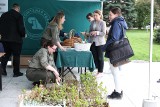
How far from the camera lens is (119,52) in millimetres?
6895

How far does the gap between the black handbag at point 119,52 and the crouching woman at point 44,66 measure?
40.3 inches

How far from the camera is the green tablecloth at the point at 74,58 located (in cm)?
786

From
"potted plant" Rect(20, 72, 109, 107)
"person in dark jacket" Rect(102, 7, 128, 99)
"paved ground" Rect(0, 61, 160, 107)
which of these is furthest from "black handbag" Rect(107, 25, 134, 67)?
"potted plant" Rect(20, 72, 109, 107)

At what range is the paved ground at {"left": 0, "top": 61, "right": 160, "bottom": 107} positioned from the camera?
6773mm

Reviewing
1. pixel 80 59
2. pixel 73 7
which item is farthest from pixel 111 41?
pixel 73 7

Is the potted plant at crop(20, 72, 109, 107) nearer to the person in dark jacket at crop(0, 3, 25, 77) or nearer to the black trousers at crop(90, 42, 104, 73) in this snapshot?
the person in dark jacket at crop(0, 3, 25, 77)

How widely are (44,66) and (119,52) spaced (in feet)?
4.48

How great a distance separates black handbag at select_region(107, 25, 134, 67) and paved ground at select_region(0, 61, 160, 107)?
698 millimetres

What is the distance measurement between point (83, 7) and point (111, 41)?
4.43 metres

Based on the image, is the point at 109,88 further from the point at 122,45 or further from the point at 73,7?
the point at 73,7

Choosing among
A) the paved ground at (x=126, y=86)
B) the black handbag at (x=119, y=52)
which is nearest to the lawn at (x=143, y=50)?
the paved ground at (x=126, y=86)

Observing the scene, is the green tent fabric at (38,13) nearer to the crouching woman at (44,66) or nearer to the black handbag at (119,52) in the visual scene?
the crouching woman at (44,66)

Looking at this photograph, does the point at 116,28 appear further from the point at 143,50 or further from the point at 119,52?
the point at 143,50

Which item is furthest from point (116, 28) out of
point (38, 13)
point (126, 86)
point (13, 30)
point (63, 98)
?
point (38, 13)
